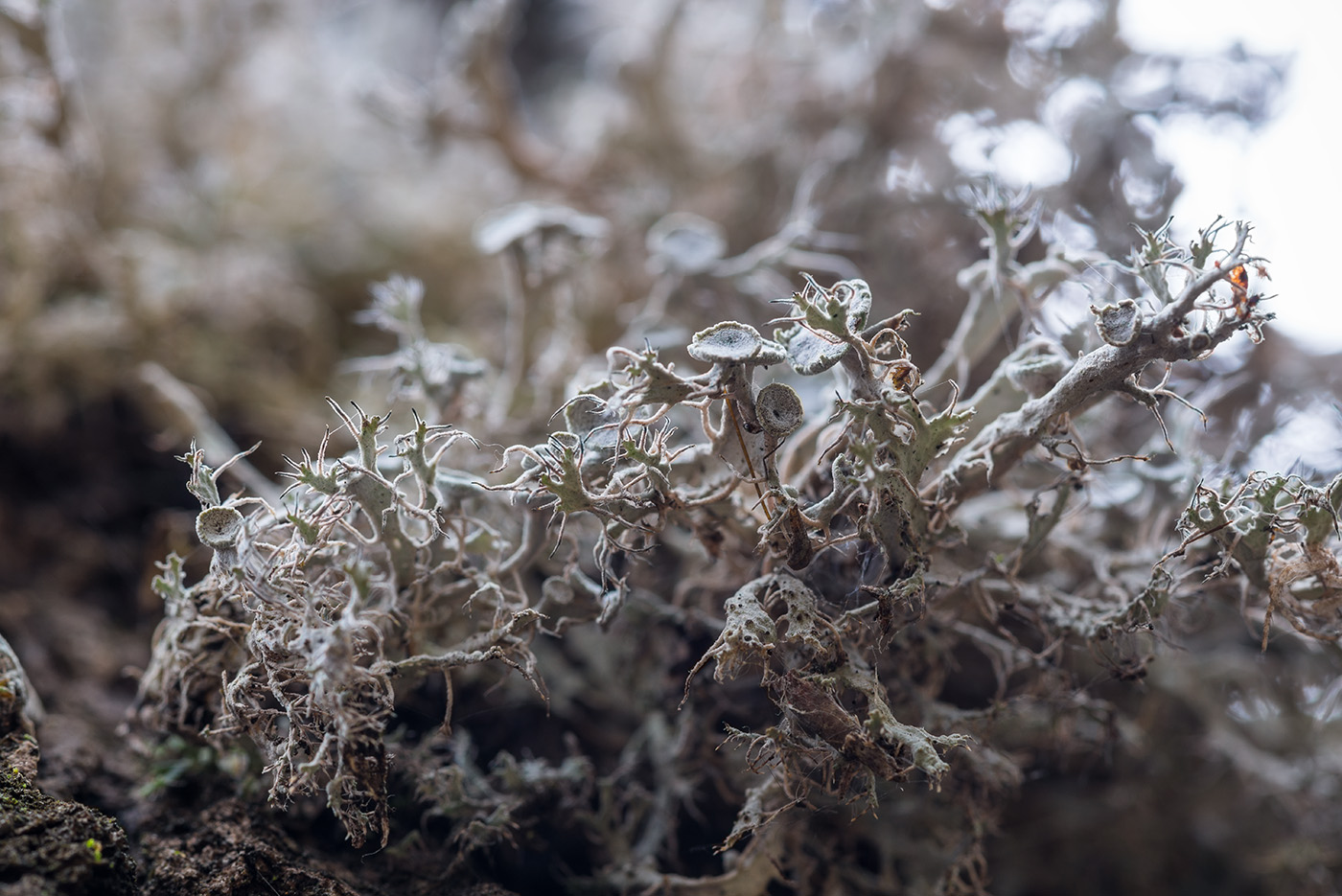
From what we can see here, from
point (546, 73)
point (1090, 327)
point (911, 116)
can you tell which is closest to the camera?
point (1090, 327)

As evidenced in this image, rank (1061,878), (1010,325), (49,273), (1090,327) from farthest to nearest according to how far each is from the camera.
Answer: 1. (49,273)
2. (1061,878)
3. (1010,325)
4. (1090,327)

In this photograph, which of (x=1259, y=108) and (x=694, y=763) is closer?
(x=694, y=763)

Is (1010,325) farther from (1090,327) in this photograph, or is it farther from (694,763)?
(694,763)

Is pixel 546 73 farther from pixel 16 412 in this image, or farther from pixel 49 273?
pixel 16 412

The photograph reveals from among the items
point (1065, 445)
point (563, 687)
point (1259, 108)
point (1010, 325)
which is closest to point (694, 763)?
point (563, 687)

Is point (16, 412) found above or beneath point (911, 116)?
beneath

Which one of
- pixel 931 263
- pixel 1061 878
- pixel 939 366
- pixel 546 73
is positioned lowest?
pixel 1061 878

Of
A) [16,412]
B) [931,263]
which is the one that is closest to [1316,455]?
[931,263]
